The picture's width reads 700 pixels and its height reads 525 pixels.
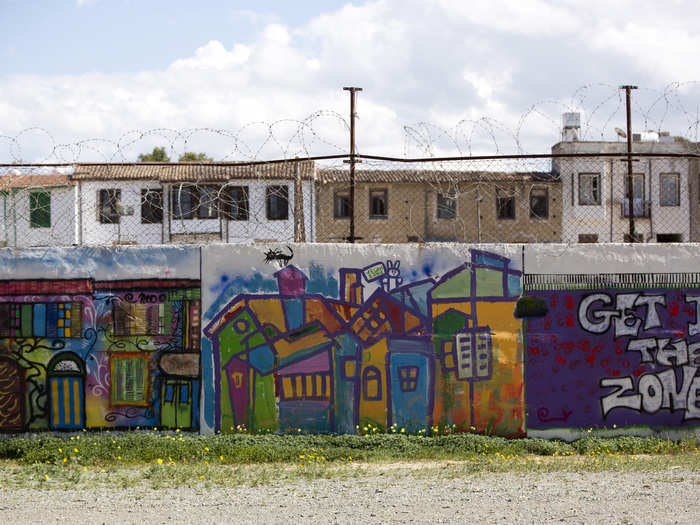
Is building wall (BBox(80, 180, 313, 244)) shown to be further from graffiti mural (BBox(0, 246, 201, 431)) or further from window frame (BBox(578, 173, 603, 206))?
window frame (BBox(578, 173, 603, 206))

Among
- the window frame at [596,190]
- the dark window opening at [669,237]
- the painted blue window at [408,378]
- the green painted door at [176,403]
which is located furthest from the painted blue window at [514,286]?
the dark window opening at [669,237]

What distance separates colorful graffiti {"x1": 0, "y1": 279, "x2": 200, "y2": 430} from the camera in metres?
8.85

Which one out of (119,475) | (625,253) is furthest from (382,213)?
(119,475)

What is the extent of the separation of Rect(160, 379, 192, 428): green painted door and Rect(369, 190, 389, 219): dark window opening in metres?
26.3

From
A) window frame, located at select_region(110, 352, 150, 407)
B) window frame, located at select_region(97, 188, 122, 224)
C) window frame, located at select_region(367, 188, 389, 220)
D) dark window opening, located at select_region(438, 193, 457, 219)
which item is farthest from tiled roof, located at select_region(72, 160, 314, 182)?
window frame, located at select_region(367, 188, 389, 220)

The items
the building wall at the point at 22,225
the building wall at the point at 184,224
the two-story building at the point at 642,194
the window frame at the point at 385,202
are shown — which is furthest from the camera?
the two-story building at the point at 642,194

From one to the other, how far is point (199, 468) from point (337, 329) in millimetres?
2233

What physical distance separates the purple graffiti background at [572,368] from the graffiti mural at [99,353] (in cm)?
383

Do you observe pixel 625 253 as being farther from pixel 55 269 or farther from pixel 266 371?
pixel 55 269

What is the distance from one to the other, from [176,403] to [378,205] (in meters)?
27.2

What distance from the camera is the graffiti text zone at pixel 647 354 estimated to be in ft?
29.9

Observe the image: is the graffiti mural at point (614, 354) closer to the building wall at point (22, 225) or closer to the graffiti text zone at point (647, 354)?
the graffiti text zone at point (647, 354)

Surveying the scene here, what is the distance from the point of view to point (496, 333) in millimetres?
9023

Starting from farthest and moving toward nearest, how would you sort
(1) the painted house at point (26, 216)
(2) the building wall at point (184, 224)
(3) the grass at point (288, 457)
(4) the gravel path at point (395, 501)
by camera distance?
1. (2) the building wall at point (184, 224)
2. (1) the painted house at point (26, 216)
3. (3) the grass at point (288, 457)
4. (4) the gravel path at point (395, 501)
